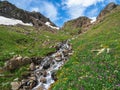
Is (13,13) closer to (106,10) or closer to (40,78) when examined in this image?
(106,10)

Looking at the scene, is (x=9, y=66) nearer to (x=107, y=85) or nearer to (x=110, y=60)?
(x=110, y=60)

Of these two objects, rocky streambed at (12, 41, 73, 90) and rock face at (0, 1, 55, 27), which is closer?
rocky streambed at (12, 41, 73, 90)

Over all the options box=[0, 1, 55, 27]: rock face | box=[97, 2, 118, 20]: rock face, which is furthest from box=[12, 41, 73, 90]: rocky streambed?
box=[0, 1, 55, 27]: rock face

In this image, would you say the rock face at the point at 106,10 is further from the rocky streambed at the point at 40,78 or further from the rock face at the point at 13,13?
the rocky streambed at the point at 40,78

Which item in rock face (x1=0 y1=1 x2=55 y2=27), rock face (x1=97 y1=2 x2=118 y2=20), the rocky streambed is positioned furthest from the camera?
rock face (x1=0 y1=1 x2=55 y2=27)

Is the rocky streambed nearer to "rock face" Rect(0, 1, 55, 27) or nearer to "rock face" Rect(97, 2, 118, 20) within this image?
"rock face" Rect(97, 2, 118, 20)

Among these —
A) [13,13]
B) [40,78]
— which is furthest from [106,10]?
[40,78]

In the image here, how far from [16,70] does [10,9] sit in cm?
14861

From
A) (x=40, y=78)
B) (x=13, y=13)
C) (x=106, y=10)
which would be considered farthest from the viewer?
(x=13, y=13)

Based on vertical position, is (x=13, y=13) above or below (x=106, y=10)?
above

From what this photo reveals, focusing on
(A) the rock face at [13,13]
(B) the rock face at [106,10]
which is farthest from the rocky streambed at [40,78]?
(A) the rock face at [13,13]

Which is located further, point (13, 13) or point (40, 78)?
point (13, 13)

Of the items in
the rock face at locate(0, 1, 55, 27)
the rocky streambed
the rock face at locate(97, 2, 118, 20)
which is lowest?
the rocky streambed

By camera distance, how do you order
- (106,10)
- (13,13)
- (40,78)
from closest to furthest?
1. (40,78)
2. (106,10)
3. (13,13)
